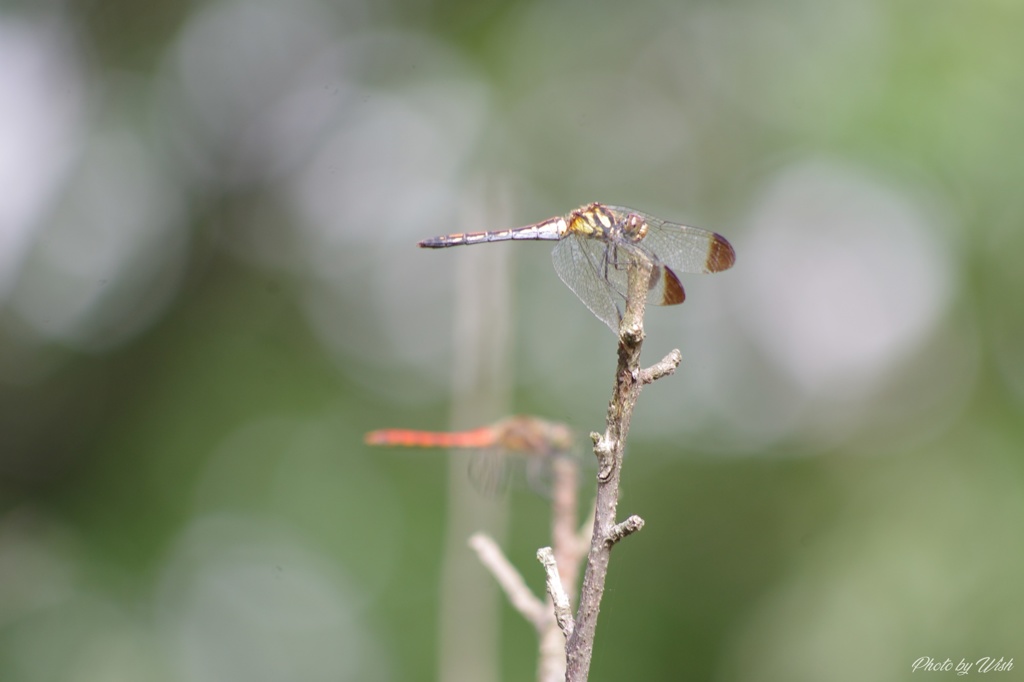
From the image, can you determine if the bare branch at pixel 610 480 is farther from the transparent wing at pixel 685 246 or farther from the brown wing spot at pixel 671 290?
the transparent wing at pixel 685 246

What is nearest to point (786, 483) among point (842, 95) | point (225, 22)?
point (842, 95)

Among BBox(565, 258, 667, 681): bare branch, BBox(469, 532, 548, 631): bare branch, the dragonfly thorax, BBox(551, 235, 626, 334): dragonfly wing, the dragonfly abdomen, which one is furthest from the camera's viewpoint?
the dragonfly abdomen

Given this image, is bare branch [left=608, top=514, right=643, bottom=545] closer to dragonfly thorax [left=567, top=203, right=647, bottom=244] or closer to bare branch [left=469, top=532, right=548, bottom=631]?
bare branch [left=469, top=532, right=548, bottom=631]

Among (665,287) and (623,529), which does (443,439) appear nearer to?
(665,287)

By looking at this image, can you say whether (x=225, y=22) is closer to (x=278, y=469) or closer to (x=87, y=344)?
(x=87, y=344)

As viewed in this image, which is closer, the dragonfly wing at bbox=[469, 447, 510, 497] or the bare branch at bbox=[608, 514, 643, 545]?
the bare branch at bbox=[608, 514, 643, 545]

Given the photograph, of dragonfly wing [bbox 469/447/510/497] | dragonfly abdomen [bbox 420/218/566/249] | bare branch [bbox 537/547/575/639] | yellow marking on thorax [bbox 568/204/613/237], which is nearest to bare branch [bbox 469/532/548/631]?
bare branch [bbox 537/547/575/639]
